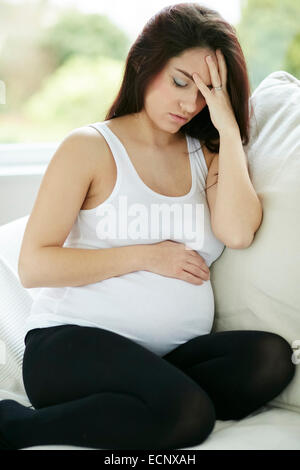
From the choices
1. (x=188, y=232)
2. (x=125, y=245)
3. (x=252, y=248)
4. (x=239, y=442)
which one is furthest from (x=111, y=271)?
(x=239, y=442)

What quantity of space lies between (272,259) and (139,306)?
0.31m

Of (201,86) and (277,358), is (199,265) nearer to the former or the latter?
(277,358)

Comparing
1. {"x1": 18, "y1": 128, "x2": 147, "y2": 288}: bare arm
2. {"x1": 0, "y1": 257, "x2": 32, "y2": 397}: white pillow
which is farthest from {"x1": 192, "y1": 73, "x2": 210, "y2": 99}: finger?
{"x1": 0, "y1": 257, "x2": 32, "y2": 397}: white pillow

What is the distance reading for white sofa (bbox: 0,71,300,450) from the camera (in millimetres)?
1265

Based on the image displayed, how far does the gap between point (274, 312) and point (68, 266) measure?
1.51ft

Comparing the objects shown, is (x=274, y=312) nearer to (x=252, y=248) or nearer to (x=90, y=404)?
(x=252, y=248)

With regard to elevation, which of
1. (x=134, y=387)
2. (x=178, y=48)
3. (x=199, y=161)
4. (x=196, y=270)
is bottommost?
(x=134, y=387)

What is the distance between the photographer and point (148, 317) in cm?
133

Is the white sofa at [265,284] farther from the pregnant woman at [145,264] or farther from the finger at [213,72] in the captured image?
the finger at [213,72]

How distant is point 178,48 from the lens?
1380 millimetres

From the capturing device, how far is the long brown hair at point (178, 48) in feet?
4.53

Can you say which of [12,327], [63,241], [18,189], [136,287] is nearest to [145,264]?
[136,287]

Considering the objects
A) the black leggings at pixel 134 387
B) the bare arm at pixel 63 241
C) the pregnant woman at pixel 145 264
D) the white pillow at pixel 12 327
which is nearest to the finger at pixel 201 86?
the pregnant woman at pixel 145 264
